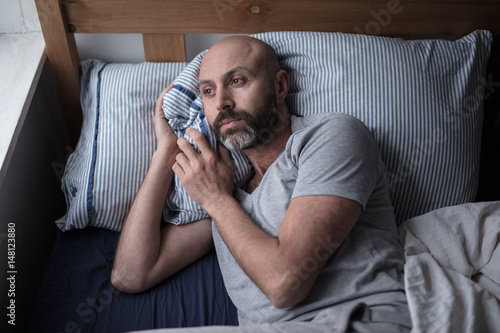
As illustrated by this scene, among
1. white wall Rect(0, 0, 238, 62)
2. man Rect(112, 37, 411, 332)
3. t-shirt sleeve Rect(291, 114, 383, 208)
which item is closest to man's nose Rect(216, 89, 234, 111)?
man Rect(112, 37, 411, 332)

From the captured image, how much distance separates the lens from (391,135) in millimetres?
1235

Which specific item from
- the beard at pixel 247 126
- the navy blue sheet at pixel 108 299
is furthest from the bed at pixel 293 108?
the beard at pixel 247 126

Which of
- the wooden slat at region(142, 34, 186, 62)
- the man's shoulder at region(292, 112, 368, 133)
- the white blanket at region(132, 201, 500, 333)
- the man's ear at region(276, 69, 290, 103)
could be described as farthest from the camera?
the wooden slat at region(142, 34, 186, 62)

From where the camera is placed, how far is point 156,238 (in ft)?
4.10

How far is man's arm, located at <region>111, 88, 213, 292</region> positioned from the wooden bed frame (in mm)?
331

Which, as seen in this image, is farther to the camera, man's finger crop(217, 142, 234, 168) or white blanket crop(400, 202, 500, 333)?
man's finger crop(217, 142, 234, 168)

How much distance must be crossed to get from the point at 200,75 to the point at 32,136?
1.96 ft

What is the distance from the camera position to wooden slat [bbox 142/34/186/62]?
1.46 meters

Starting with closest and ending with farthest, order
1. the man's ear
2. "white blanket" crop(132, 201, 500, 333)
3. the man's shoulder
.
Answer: "white blanket" crop(132, 201, 500, 333)
the man's shoulder
the man's ear

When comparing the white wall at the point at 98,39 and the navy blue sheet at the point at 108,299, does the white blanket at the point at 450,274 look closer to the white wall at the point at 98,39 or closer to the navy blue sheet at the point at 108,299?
the navy blue sheet at the point at 108,299

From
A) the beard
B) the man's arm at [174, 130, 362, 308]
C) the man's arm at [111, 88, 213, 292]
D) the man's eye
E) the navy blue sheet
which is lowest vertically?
the navy blue sheet

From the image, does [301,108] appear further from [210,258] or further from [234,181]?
[210,258]

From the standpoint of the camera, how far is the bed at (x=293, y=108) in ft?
3.77

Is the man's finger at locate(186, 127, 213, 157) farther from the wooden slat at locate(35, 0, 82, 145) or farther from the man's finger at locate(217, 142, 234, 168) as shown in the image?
the wooden slat at locate(35, 0, 82, 145)
